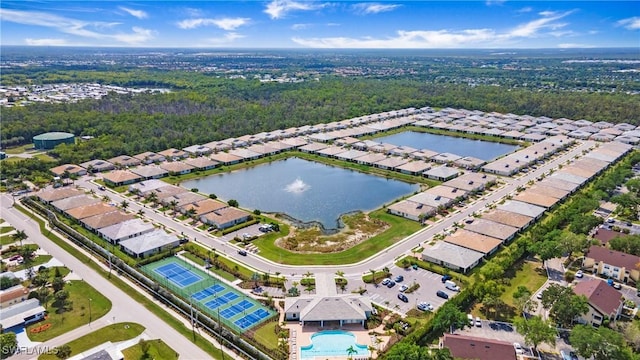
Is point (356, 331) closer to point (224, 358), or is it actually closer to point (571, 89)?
point (224, 358)

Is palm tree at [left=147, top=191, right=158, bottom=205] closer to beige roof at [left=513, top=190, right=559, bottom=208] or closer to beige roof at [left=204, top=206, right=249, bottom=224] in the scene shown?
beige roof at [left=204, top=206, right=249, bottom=224]

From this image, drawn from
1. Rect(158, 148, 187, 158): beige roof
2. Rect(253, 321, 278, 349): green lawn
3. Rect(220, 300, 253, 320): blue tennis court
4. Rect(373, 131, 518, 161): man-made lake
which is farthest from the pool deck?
Rect(373, 131, 518, 161): man-made lake

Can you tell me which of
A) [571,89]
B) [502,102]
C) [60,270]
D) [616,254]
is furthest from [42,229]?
[571,89]

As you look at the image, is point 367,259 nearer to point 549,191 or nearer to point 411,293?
point 411,293

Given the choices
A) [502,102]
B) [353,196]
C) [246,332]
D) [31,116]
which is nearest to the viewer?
[246,332]

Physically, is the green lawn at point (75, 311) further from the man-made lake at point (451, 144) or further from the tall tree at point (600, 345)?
the man-made lake at point (451, 144)

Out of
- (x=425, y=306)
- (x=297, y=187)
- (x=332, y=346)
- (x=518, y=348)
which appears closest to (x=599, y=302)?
(x=518, y=348)
